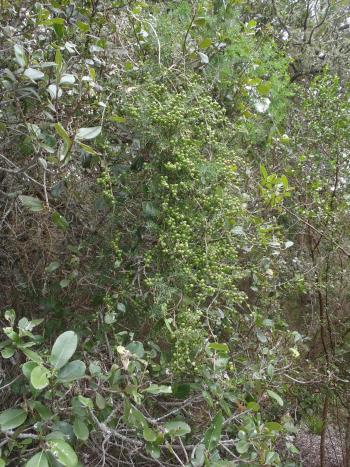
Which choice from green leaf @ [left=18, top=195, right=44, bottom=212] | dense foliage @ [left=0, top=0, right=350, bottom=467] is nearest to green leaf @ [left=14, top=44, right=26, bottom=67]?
dense foliage @ [left=0, top=0, right=350, bottom=467]

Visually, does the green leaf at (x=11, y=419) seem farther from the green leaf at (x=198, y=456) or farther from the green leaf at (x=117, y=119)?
the green leaf at (x=117, y=119)

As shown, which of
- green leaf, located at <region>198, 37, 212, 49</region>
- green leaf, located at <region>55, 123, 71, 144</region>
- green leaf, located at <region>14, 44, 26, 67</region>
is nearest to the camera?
green leaf, located at <region>55, 123, 71, 144</region>

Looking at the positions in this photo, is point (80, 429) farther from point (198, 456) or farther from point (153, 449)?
point (198, 456)

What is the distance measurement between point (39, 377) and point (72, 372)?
0.09 meters

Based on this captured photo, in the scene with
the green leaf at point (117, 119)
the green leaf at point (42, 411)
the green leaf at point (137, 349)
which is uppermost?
the green leaf at point (117, 119)

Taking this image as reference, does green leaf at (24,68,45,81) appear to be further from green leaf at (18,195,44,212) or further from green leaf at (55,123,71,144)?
green leaf at (18,195,44,212)

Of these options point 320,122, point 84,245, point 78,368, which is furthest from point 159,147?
point 320,122

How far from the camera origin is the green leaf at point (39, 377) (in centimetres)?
107

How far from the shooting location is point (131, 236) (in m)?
1.66

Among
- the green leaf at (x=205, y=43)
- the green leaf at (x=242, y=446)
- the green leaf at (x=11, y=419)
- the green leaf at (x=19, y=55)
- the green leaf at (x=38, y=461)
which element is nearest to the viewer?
the green leaf at (x=38, y=461)

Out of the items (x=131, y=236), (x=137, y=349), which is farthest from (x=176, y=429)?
(x=131, y=236)

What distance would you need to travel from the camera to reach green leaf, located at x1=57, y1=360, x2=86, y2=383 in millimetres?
1161

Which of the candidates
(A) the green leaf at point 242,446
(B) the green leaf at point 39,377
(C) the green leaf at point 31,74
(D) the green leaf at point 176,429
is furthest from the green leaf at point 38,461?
(C) the green leaf at point 31,74

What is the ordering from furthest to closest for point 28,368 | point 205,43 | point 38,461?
point 205,43 → point 28,368 → point 38,461
